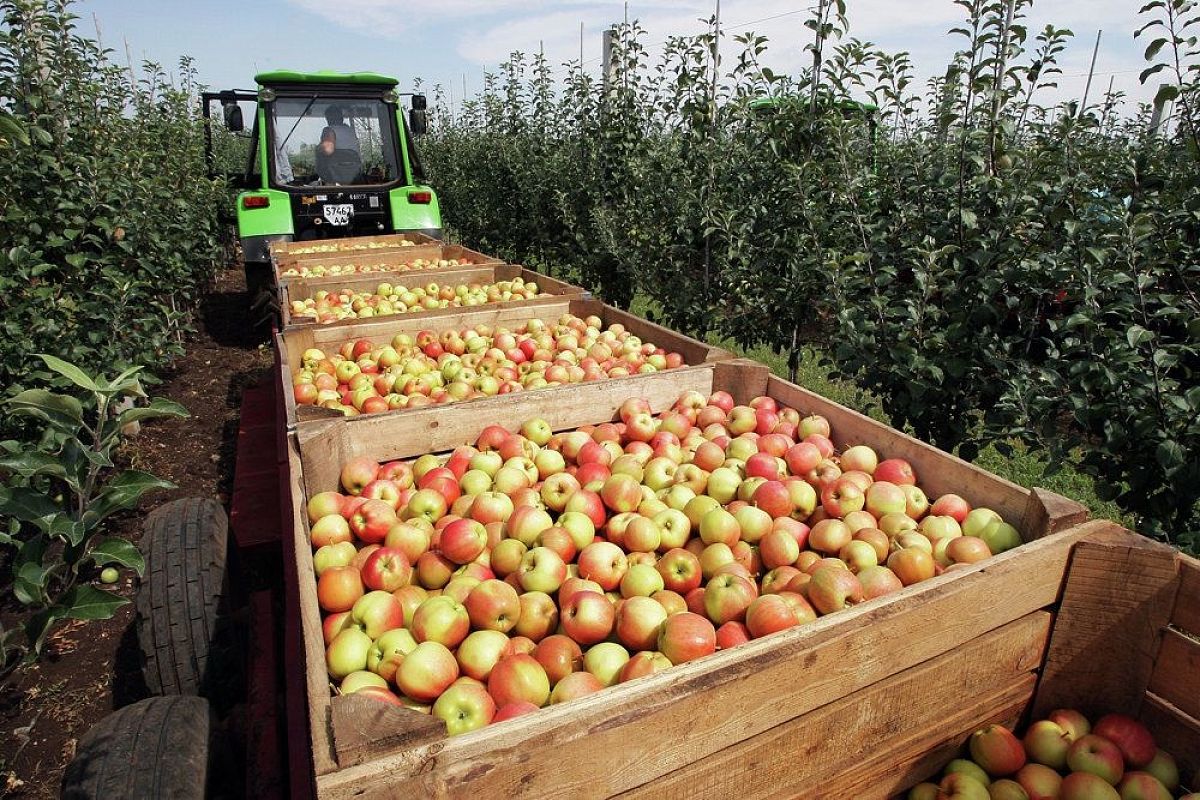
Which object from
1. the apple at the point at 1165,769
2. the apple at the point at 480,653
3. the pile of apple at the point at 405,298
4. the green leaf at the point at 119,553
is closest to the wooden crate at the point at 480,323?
the pile of apple at the point at 405,298

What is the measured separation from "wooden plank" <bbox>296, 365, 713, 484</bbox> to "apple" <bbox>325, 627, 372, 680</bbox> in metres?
0.72

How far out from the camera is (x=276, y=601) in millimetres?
3752

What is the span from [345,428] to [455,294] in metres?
3.08

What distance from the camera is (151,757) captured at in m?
1.98

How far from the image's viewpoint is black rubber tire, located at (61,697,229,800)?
6.21 ft

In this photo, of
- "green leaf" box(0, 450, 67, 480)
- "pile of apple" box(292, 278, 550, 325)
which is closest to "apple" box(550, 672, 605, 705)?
"green leaf" box(0, 450, 67, 480)

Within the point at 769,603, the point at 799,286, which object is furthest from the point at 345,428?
the point at 799,286

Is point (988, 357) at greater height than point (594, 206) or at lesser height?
lesser

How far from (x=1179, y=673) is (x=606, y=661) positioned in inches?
52.5

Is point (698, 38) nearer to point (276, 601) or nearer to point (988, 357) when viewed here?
point (988, 357)

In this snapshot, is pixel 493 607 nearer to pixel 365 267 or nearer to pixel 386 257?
pixel 365 267

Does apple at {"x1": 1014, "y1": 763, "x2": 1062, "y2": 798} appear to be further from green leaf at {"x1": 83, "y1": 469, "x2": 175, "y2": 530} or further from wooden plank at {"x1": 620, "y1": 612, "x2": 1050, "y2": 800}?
green leaf at {"x1": 83, "y1": 469, "x2": 175, "y2": 530}

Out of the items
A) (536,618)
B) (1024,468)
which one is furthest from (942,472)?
(1024,468)

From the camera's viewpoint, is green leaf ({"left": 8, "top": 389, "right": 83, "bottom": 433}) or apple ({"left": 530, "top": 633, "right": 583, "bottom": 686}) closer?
apple ({"left": 530, "top": 633, "right": 583, "bottom": 686})
